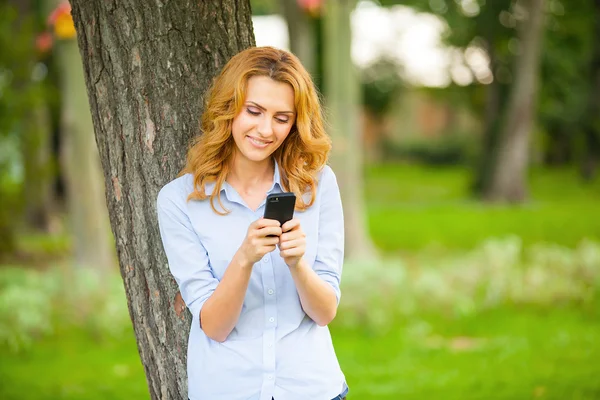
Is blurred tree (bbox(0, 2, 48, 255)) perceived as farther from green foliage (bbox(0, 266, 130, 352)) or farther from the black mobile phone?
the black mobile phone

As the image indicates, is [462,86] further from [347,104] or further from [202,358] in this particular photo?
[202,358]

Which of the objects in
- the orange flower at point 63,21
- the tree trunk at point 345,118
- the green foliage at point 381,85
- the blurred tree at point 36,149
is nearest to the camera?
the orange flower at point 63,21

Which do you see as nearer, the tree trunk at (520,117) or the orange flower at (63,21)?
the orange flower at (63,21)

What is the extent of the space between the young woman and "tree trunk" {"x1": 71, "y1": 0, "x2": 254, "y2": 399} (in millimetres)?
287

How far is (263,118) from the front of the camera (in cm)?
230

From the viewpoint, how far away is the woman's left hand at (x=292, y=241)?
207 centimetres

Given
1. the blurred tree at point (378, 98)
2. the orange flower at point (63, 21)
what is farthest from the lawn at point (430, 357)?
the blurred tree at point (378, 98)

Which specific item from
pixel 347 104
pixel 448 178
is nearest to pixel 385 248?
pixel 347 104

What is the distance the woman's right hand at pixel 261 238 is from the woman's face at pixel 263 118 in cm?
32

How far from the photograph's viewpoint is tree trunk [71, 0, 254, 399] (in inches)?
104

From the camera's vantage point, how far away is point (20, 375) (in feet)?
19.8

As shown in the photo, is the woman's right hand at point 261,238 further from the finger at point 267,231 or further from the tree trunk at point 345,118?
the tree trunk at point 345,118

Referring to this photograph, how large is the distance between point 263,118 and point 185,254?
48cm

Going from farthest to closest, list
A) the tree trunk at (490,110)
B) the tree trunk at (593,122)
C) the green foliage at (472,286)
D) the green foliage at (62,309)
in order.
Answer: the tree trunk at (593,122), the tree trunk at (490,110), the green foliage at (472,286), the green foliage at (62,309)
